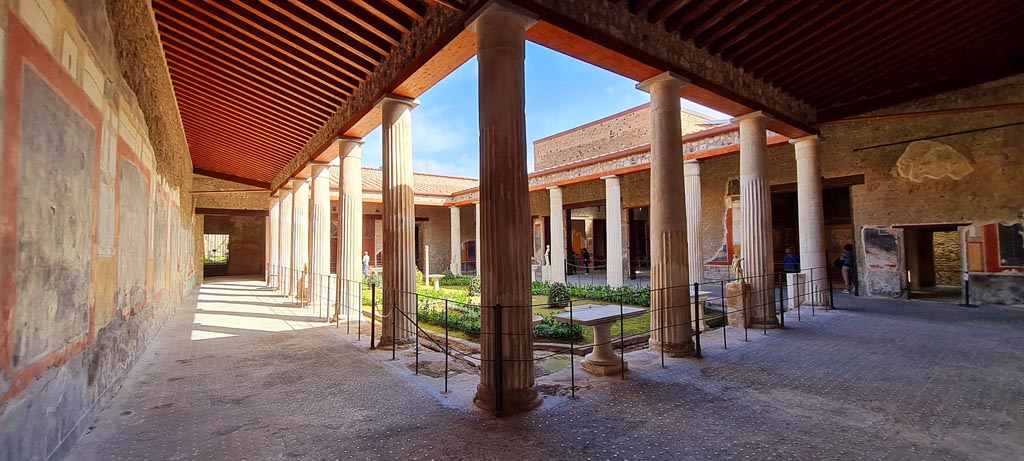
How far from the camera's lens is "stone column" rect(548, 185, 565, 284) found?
15.5 metres

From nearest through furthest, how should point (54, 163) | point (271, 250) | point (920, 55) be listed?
point (54, 163) → point (920, 55) → point (271, 250)

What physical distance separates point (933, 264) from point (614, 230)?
29.6 ft

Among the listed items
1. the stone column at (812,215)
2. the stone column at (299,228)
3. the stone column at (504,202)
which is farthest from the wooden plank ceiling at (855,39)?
the stone column at (299,228)

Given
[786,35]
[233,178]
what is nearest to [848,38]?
[786,35]

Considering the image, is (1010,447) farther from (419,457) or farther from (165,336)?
(165,336)

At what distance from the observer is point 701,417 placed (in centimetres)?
349

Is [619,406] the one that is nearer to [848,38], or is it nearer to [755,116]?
[755,116]

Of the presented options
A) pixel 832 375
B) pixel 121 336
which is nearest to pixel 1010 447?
pixel 832 375

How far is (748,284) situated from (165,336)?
31.7ft

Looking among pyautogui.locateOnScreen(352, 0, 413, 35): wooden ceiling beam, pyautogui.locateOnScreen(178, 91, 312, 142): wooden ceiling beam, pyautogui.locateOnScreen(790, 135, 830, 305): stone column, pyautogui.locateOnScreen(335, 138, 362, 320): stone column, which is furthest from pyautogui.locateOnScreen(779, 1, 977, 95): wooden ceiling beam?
pyautogui.locateOnScreen(178, 91, 312, 142): wooden ceiling beam

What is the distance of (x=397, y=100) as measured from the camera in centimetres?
605

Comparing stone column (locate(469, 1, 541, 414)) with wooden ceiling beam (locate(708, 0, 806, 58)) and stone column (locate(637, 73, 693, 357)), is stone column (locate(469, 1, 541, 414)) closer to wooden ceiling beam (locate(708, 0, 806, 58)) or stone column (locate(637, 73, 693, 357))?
stone column (locate(637, 73, 693, 357))

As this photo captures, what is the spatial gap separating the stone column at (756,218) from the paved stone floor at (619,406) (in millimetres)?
1074

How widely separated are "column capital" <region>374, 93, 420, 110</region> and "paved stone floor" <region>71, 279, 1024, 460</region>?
3470mm
